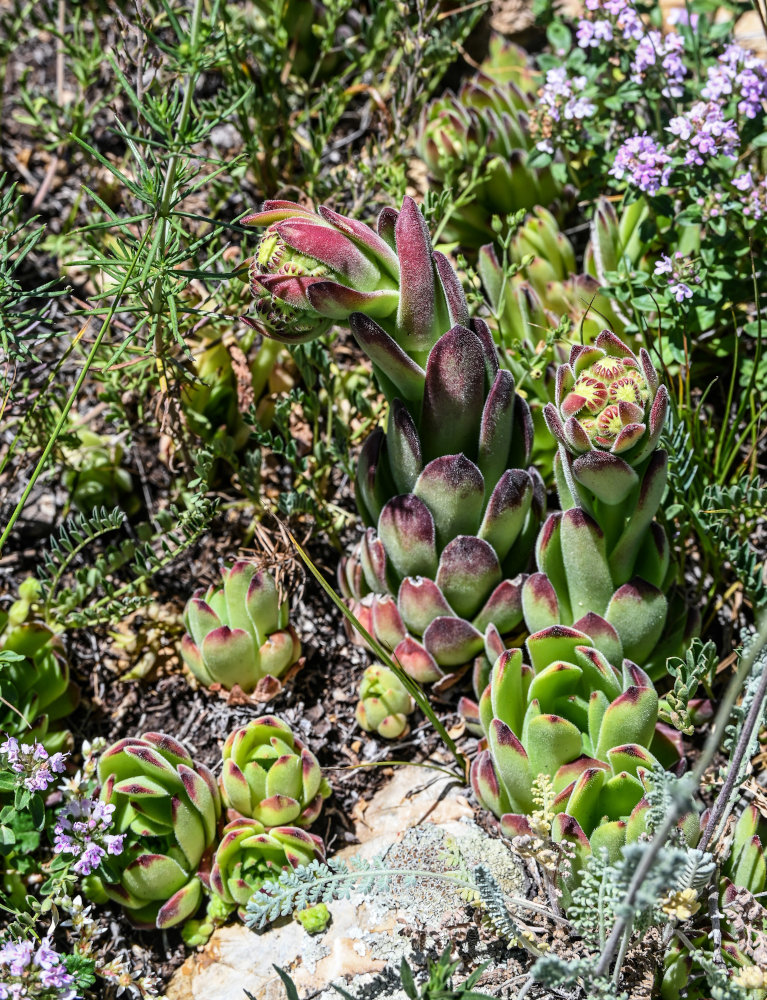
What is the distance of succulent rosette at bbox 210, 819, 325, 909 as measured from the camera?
2354 mm

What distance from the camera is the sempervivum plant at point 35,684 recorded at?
8.28 feet

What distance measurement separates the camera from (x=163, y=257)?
2416mm

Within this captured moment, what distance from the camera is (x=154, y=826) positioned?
237 cm

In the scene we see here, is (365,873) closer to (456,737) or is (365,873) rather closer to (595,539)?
(456,737)

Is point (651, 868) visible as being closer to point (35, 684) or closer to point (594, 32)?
point (35, 684)

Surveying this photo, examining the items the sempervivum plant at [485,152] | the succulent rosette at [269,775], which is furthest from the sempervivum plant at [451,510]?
the sempervivum plant at [485,152]

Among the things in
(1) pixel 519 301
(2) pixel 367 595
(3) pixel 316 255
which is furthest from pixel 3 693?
(1) pixel 519 301

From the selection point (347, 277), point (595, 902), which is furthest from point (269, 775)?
point (347, 277)

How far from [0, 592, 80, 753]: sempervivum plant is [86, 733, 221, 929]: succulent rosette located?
32 cm

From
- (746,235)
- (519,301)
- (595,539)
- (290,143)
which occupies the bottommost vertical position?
(595,539)

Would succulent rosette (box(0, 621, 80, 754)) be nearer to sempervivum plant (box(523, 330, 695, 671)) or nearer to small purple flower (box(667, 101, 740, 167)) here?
sempervivum plant (box(523, 330, 695, 671))

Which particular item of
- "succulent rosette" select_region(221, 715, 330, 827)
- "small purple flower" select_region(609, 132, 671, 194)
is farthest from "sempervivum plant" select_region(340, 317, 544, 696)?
"small purple flower" select_region(609, 132, 671, 194)

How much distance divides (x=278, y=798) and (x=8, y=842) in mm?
706

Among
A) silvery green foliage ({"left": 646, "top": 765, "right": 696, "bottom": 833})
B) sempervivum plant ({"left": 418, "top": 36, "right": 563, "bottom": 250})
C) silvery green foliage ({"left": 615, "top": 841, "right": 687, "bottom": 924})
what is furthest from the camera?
sempervivum plant ({"left": 418, "top": 36, "right": 563, "bottom": 250})
